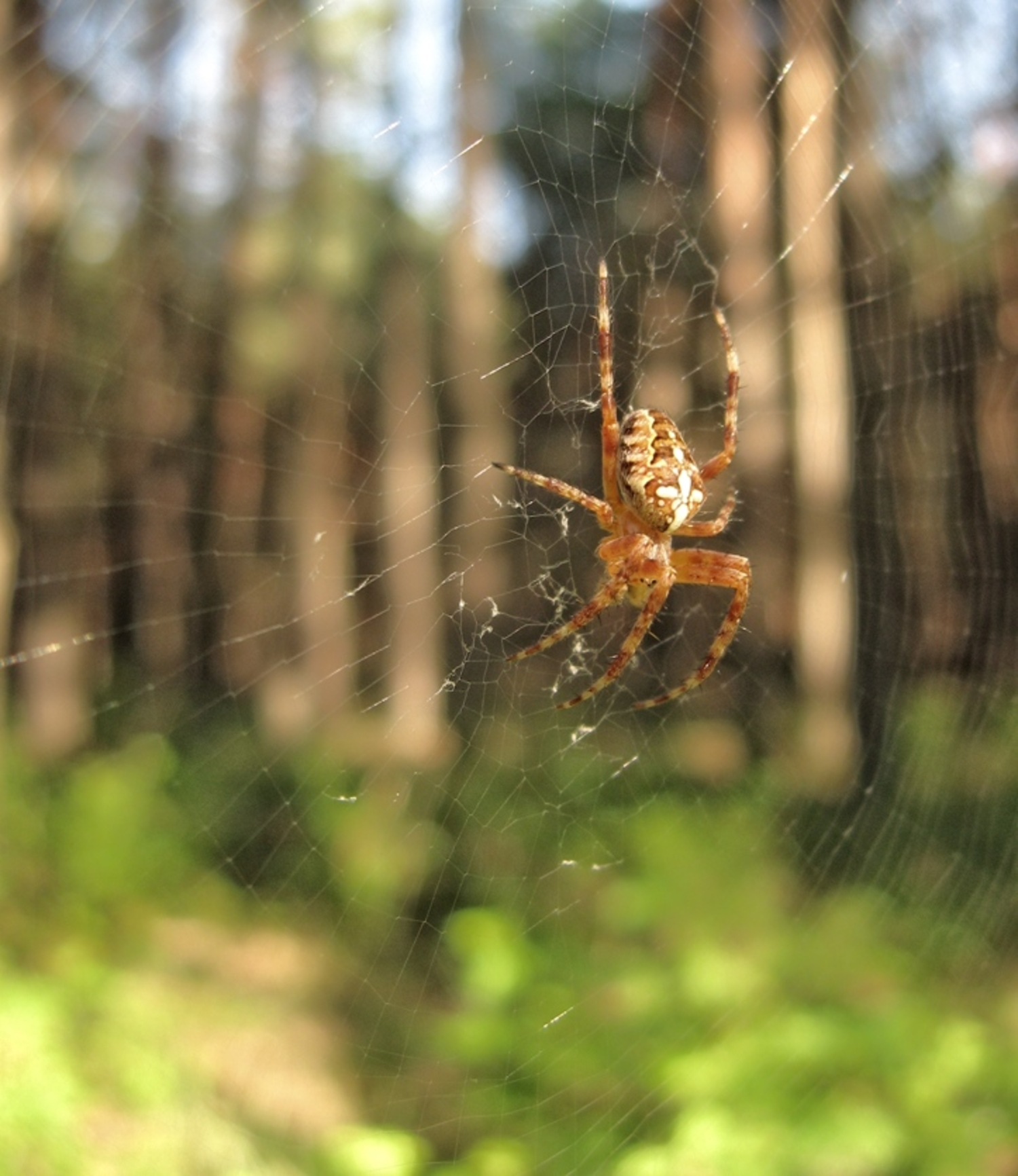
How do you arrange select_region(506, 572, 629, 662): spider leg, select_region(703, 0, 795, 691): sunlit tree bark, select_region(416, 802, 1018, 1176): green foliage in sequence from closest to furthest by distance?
select_region(506, 572, 629, 662): spider leg < select_region(416, 802, 1018, 1176): green foliage < select_region(703, 0, 795, 691): sunlit tree bark

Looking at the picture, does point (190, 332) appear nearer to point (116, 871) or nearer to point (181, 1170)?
point (116, 871)

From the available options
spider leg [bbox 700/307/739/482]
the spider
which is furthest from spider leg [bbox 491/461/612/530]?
spider leg [bbox 700/307/739/482]

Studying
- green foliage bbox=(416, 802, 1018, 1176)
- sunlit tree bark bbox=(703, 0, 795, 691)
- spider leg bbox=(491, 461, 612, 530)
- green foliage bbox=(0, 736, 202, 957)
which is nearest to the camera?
spider leg bbox=(491, 461, 612, 530)

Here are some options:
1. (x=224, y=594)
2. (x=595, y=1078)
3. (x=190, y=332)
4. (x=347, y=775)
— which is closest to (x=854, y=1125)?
(x=595, y=1078)

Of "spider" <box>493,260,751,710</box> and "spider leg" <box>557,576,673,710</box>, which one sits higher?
"spider" <box>493,260,751,710</box>

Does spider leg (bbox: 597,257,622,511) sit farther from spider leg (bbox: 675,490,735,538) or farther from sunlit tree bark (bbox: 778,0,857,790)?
sunlit tree bark (bbox: 778,0,857,790)

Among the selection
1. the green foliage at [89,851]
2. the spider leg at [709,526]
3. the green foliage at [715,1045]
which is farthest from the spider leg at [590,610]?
the green foliage at [89,851]
